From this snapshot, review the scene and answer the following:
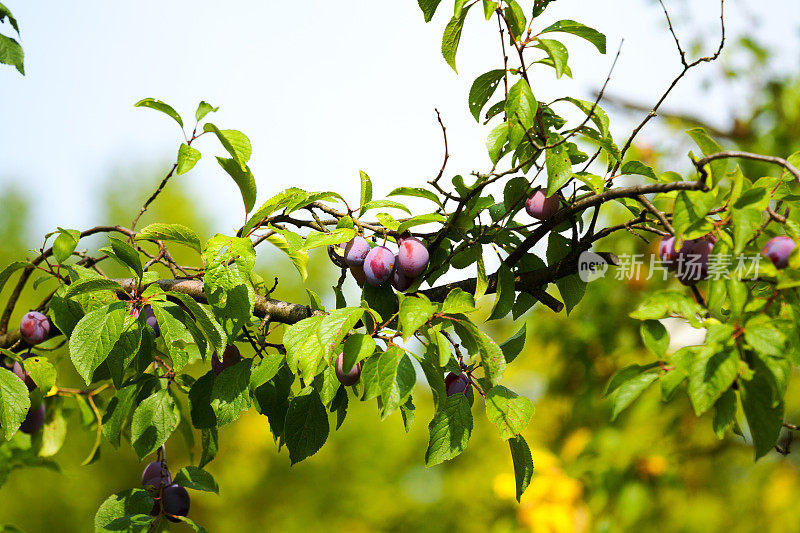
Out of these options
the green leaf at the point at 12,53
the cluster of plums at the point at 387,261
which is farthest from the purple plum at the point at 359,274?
the green leaf at the point at 12,53

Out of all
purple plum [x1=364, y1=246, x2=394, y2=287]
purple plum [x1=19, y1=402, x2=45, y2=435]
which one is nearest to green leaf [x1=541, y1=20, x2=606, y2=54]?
purple plum [x1=364, y1=246, x2=394, y2=287]

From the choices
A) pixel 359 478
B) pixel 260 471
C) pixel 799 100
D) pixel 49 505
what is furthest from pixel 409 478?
pixel 799 100

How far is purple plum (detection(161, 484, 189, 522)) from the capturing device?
2.63 feet

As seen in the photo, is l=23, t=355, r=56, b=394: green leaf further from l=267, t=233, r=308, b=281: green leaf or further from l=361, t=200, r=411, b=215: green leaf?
l=361, t=200, r=411, b=215: green leaf

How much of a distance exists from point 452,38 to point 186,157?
0.28 meters

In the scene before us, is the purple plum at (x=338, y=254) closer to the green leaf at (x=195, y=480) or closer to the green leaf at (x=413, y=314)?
the green leaf at (x=413, y=314)

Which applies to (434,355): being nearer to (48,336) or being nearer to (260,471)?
(48,336)

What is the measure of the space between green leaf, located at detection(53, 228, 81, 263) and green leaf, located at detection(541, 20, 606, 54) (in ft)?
1.71

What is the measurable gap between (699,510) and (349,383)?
215 cm

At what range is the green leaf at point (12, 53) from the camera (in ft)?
2.92

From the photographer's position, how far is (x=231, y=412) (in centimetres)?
66

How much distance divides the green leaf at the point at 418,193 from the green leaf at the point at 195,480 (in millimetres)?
384

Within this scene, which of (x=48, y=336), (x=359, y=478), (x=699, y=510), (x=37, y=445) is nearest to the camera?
(x=48, y=336)

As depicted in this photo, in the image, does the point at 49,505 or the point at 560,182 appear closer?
the point at 560,182
